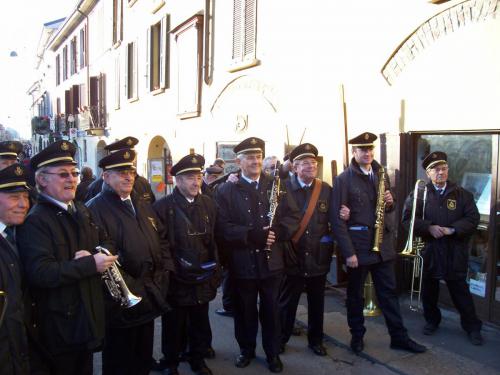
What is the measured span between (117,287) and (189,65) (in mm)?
9216

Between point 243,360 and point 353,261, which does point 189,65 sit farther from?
point 243,360

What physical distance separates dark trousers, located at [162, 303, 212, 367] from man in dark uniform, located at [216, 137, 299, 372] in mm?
401

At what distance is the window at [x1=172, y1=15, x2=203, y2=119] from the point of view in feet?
36.4

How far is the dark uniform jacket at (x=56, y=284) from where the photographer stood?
2.81m

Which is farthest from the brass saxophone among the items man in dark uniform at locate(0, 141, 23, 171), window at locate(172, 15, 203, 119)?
window at locate(172, 15, 203, 119)

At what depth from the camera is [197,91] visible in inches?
445

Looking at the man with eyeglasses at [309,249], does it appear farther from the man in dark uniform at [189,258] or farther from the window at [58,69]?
the window at [58,69]

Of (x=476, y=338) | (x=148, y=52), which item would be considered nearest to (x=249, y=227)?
(x=476, y=338)

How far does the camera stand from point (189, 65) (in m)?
11.7

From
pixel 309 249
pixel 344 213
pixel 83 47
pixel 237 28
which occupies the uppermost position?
pixel 83 47

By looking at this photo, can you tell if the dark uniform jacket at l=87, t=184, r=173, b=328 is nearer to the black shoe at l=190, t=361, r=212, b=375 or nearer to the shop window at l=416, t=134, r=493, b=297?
the black shoe at l=190, t=361, r=212, b=375

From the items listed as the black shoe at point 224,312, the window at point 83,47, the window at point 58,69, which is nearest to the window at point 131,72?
the window at point 83,47

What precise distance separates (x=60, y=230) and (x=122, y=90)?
50.1 ft

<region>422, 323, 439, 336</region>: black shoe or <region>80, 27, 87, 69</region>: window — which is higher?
<region>80, 27, 87, 69</region>: window
